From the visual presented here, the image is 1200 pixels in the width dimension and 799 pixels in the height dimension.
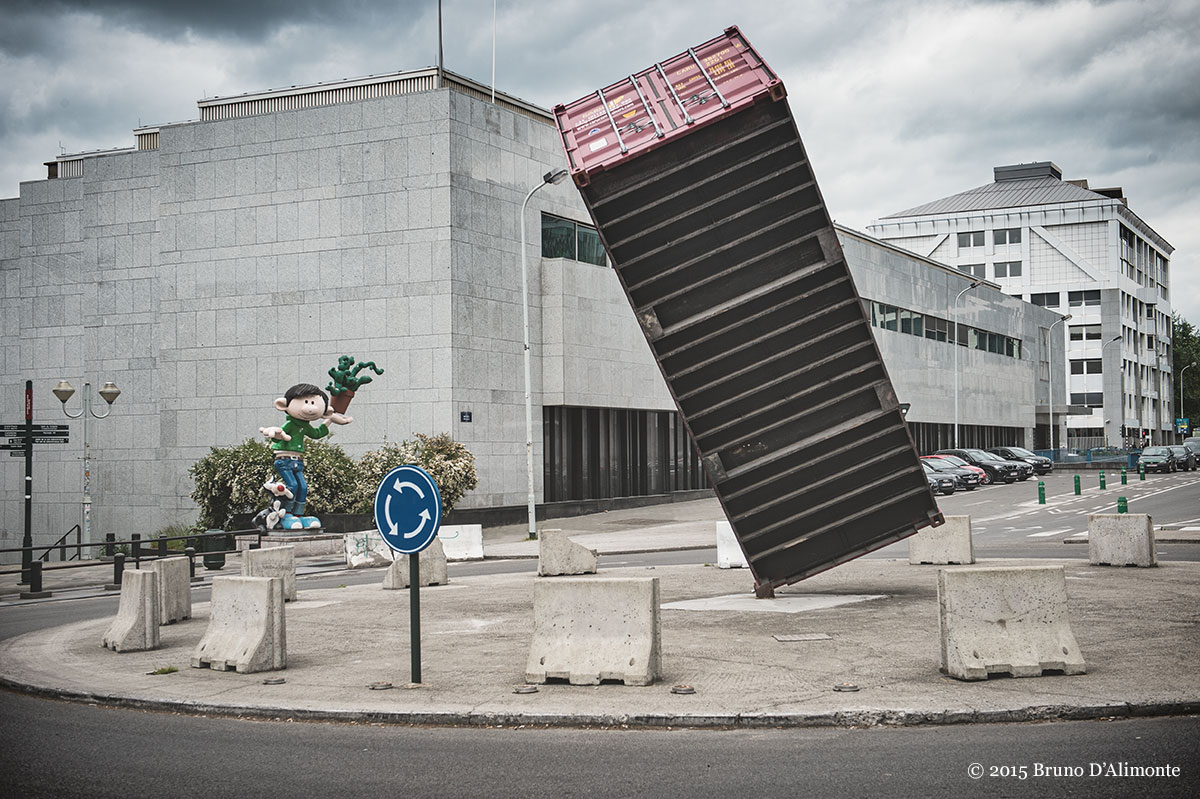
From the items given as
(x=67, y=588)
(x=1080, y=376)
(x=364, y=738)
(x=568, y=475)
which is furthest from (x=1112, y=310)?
(x=364, y=738)

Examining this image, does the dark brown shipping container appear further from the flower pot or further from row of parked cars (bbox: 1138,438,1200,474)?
row of parked cars (bbox: 1138,438,1200,474)

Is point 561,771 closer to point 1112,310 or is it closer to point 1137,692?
point 1137,692

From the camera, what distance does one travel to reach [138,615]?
1228 cm

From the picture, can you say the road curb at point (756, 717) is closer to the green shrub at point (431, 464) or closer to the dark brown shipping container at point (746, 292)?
the dark brown shipping container at point (746, 292)

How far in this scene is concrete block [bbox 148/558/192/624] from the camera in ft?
48.6

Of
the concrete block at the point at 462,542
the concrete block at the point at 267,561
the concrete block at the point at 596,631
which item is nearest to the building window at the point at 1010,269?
the concrete block at the point at 462,542

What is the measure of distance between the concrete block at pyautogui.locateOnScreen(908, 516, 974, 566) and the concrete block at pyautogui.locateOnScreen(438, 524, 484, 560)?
10071mm

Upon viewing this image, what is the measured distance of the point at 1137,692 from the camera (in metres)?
8.31

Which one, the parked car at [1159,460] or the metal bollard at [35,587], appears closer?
the metal bollard at [35,587]

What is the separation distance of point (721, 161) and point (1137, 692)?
732 centimetres

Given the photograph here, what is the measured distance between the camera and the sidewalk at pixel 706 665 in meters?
8.28

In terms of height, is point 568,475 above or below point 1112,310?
below

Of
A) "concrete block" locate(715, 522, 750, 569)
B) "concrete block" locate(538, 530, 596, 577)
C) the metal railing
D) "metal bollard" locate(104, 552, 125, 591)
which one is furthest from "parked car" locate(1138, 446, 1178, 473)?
"metal bollard" locate(104, 552, 125, 591)

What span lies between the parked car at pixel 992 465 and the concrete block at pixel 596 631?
49.0m
